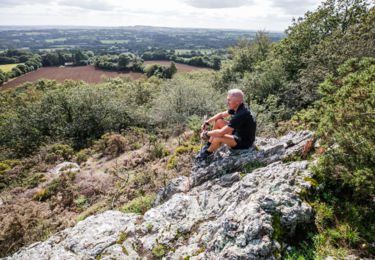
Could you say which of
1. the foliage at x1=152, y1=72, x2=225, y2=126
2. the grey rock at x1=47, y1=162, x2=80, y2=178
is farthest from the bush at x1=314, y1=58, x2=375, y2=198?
the foliage at x1=152, y1=72, x2=225, y2=126

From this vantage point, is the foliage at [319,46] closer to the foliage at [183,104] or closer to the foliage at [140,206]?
the foliage at [183,104]

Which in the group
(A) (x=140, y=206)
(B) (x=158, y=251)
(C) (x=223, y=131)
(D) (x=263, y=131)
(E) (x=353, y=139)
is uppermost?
(E) (x=353, y=139)

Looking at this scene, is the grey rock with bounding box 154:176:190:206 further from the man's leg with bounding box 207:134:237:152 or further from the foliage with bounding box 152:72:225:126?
the foliage with bounding box 152:72:225:126

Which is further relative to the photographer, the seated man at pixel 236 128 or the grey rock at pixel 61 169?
the grey rock at pixel 61 169

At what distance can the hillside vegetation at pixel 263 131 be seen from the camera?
364 cm

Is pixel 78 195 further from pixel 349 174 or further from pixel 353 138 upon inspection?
pixel 353 138

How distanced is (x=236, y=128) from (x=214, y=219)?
292cm

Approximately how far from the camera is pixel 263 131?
1132 centimetres

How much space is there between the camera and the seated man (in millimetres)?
6215

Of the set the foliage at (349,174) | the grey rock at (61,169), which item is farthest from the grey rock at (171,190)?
the grey rock at (61,169)

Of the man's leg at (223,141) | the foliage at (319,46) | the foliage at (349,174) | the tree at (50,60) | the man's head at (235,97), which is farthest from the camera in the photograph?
the tree at (50,60)

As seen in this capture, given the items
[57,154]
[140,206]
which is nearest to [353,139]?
[140,206]

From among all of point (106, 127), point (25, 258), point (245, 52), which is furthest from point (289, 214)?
point (245, 52)

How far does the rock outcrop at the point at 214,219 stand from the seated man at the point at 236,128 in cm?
45
